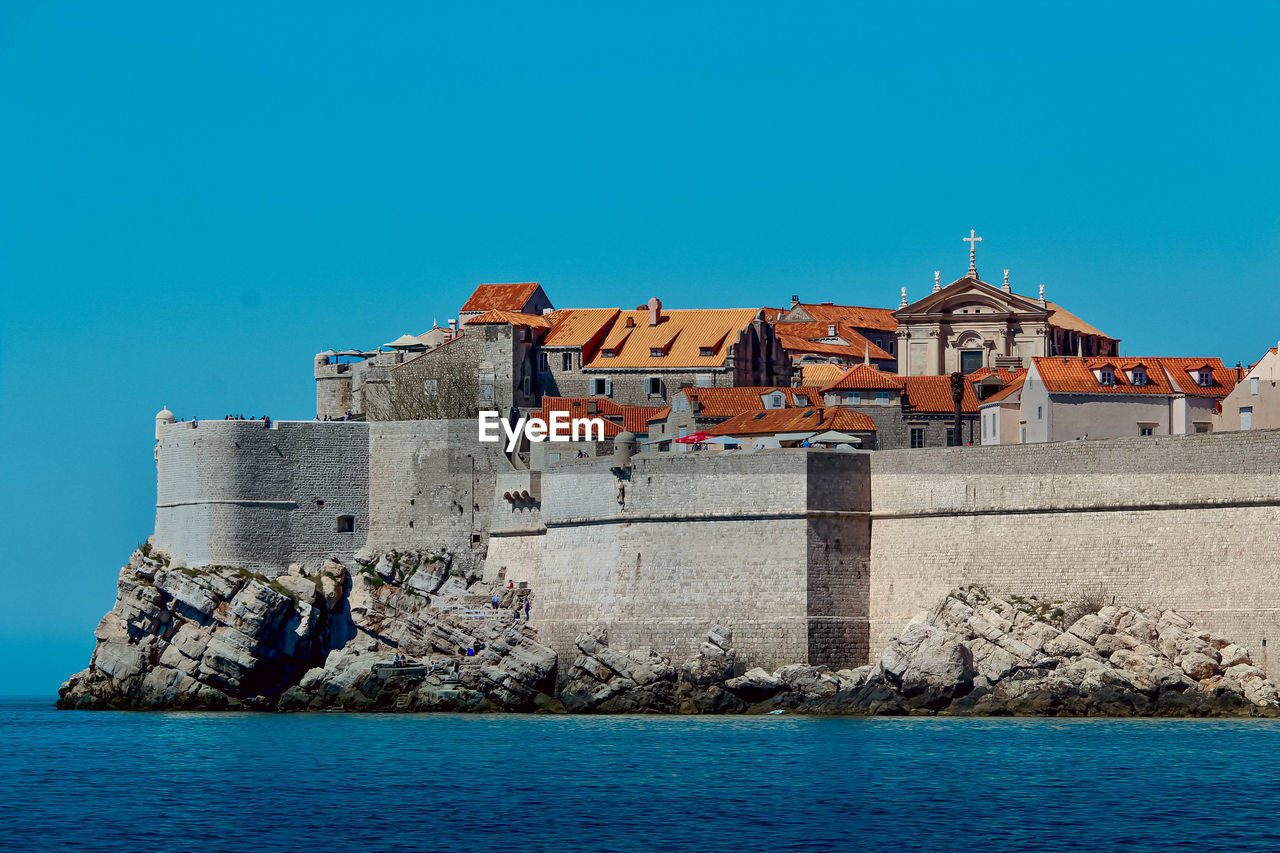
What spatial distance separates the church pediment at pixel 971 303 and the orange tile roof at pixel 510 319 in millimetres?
12995

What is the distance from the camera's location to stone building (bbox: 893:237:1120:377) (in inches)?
2692

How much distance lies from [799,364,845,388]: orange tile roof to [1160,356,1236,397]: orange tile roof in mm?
11266

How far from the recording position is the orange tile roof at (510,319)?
61.2 metres

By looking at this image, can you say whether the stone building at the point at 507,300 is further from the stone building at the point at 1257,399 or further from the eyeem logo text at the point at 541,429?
the stone building at the point at 1257,399

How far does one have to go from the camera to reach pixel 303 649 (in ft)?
166

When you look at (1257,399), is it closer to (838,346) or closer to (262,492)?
(262,492)

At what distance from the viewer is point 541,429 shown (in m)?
53.7

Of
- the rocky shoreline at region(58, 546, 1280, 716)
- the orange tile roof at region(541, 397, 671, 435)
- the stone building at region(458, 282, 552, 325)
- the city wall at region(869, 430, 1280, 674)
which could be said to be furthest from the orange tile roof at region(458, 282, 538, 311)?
the city wall at region(869, 430, 1280, 674)

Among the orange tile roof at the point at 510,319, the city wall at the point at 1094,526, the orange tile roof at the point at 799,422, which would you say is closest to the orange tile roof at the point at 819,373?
the orange tile roof at the point at 510,319

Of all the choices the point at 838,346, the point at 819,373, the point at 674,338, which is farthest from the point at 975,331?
the point at 674,338

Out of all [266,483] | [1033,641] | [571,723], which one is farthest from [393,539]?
[1033,641]

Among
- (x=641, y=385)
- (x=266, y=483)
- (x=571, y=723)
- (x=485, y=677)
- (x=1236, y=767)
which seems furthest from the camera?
(x=641, y=385)

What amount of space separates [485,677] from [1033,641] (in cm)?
1253

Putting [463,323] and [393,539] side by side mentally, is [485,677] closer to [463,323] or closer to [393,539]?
[393,539]
